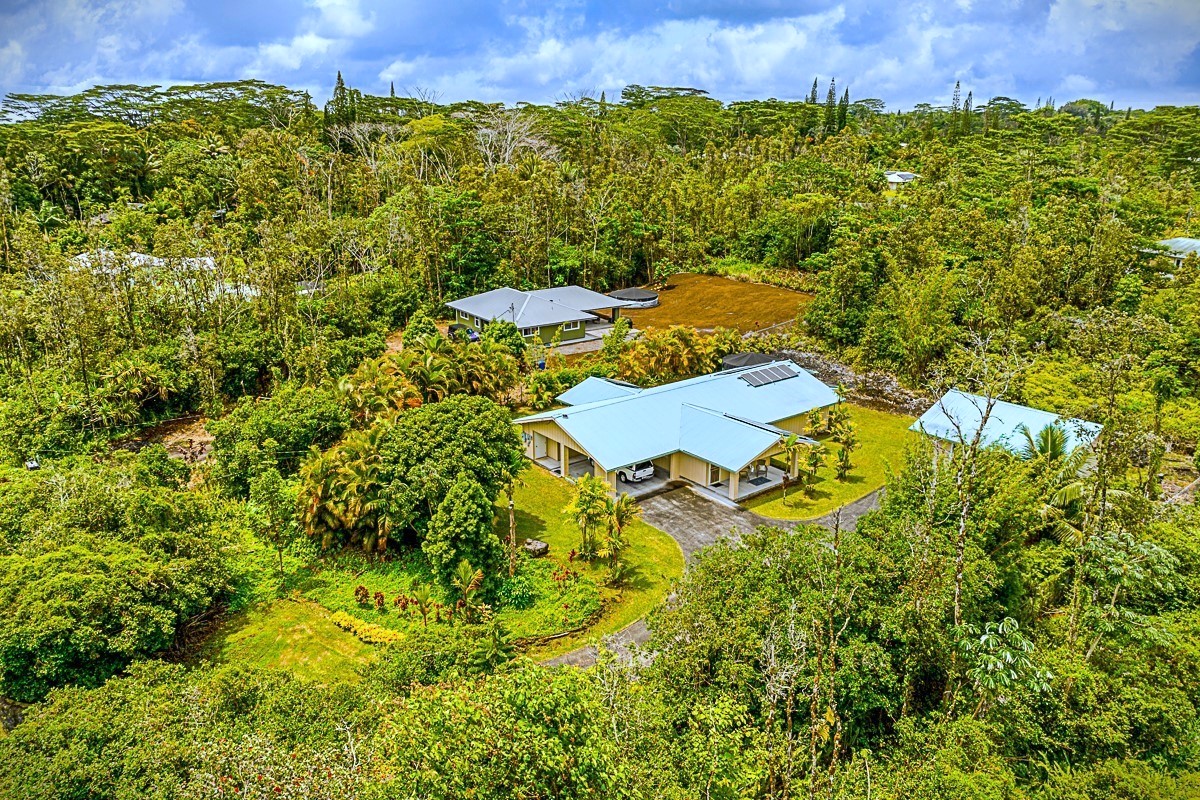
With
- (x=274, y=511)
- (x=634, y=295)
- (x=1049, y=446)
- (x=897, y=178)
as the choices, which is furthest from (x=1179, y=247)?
(x=274, y=511)

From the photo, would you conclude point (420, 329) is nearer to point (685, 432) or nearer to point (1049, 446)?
point (685, 432)

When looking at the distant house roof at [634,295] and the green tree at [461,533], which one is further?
the distant house roof at [634,295]

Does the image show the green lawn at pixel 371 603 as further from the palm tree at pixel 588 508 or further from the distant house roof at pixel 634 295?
the distant house roof at pixel 634 295

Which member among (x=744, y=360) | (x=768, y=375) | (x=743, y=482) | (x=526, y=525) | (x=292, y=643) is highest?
(x=768, y=375)

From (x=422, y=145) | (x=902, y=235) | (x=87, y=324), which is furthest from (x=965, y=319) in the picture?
(x=422, y=145)

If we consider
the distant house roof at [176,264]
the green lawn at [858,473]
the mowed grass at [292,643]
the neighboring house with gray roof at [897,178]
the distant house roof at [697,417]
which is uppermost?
the neighboring house with gray roof at [897,178]

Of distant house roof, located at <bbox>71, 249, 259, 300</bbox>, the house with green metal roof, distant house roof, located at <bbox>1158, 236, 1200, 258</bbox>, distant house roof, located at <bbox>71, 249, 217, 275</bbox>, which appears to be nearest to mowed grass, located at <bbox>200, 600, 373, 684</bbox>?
the house with green metal roof

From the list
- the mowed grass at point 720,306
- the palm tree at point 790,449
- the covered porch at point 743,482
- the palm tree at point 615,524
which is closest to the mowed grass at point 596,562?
the palm tree at point 615,524
